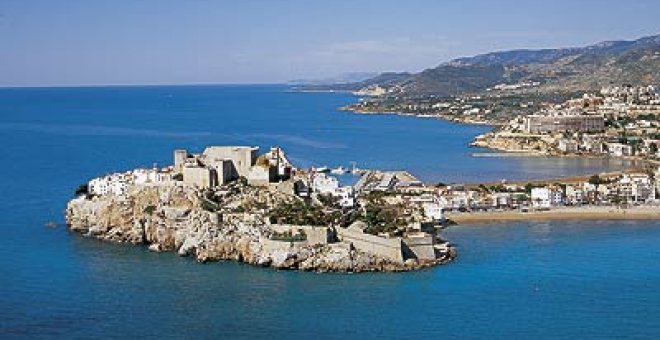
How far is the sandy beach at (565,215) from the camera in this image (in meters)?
31.4

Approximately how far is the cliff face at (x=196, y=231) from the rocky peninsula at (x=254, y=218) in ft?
0.09

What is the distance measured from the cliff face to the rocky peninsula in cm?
3

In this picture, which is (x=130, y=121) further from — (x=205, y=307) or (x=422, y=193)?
(x=205, y=307)

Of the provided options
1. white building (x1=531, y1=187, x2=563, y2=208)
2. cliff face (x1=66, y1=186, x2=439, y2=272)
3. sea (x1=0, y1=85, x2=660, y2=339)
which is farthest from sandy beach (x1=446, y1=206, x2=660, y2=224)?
cliff face (x1=66, y1=186, x2=439, y2=272)

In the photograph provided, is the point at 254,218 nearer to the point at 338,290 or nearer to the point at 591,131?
the point at 338,290

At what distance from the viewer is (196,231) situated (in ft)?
84.2

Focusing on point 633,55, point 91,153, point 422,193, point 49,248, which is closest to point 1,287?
point 49,248

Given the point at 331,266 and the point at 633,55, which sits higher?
the point at 633,55

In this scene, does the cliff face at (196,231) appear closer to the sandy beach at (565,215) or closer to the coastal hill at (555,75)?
the sandy beach at (565,215)

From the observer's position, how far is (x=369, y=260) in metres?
23.7

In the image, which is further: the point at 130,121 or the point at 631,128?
the point at 130,121

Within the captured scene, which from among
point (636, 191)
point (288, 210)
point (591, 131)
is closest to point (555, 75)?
point (591, 131)

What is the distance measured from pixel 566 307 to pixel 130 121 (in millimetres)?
66438

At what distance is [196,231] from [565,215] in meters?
13.2
